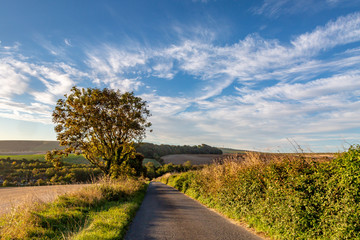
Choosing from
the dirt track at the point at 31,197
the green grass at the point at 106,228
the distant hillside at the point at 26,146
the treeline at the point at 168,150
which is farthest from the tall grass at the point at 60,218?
the distant hillside at the point at 26,146

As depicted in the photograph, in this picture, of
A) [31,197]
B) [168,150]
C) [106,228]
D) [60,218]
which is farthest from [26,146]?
[106,228]

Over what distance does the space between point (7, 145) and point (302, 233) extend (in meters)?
147

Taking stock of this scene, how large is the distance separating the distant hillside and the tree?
100 metres

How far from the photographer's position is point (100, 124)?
2372 centimetres

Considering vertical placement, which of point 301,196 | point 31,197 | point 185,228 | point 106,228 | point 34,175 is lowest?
point 34,175

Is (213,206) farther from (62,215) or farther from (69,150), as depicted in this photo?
(69,150)

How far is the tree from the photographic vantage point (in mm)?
23266

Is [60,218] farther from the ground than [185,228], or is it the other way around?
[185,228]

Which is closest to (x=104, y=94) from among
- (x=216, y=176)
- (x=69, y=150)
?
(x=69, y=150)

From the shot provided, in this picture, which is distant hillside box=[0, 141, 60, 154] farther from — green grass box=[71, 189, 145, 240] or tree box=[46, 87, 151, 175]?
green grass box=[71, 189, 145, 240]

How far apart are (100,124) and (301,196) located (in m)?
21.0

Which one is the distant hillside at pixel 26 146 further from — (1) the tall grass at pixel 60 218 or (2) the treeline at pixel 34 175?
(1) the tall grass at pixel 60 218

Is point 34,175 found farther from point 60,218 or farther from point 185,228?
point 185,228

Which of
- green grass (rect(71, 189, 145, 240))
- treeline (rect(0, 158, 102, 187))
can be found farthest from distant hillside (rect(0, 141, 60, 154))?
green grass (rect(71, 189, 145, 240))
